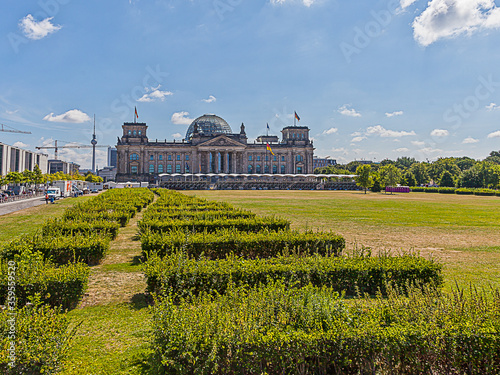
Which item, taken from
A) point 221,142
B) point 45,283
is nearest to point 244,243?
point 45,283

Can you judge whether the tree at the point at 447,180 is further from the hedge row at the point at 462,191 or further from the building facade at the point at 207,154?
the building facade at the point at 207,154

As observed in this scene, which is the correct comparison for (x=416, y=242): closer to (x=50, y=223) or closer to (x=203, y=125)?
(x=50, y=223)

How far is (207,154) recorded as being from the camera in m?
117

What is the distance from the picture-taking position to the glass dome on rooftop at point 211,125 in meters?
127

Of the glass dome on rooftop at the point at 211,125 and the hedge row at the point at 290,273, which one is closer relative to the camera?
the hedge row at the point at 290,273

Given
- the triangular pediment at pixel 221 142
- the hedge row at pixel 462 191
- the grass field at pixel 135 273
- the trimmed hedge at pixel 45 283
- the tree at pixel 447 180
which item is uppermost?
the triangular pediment at pixel 221 142

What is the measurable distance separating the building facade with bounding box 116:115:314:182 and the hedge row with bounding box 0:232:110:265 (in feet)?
332

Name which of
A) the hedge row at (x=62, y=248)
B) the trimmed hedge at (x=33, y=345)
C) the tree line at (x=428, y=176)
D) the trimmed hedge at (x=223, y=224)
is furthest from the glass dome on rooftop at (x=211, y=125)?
the trimmed hedge at (x=33, y=345)

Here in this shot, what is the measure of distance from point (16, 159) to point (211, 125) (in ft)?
248

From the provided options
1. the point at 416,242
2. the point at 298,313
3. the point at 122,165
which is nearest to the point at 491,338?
the point at 298,313

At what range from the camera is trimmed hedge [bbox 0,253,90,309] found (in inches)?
282

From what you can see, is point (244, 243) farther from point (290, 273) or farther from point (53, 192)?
point (53, 192)

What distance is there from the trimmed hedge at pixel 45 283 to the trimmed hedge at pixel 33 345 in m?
2.47

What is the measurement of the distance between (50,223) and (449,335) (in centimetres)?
1468
